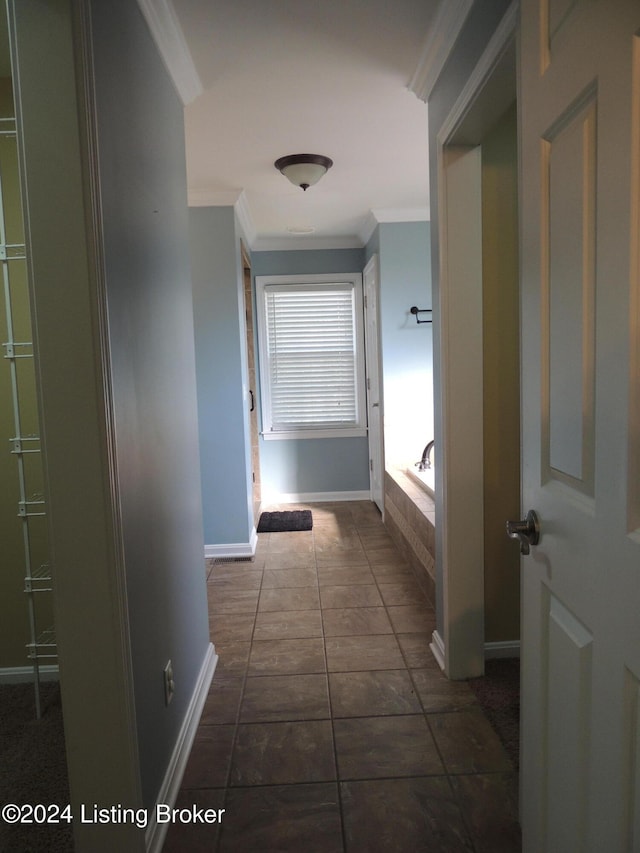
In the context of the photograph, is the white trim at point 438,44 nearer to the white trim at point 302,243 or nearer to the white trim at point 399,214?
the white trim at point 399,214

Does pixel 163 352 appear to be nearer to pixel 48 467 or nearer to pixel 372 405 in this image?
pixel 48 467

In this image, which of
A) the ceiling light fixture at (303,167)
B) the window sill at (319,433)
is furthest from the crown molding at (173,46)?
the window sill at (319,433)

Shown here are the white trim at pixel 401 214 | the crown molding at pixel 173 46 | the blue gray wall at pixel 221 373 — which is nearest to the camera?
the crown molding at pixel 173 46

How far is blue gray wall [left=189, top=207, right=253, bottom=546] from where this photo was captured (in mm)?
3646

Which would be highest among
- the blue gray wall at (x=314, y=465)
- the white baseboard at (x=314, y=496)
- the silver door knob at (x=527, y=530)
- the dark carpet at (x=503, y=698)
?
the silver door knob at (x=527, y=530)

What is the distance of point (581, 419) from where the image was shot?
88 cm

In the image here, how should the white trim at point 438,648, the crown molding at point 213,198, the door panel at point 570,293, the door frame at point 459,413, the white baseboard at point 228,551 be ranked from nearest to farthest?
the door panel at point 570,293
the door frame at point 459,413
the white trim at point 438,648
the crown molding at point 213,198
the white baseboard at point 228,551

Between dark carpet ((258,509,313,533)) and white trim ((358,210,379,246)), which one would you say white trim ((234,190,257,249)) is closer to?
white trim ((358,210,379,246))

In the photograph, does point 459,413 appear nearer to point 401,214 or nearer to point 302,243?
point 401,214

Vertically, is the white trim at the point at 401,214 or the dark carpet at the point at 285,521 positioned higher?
the white trim at the point at 401,214

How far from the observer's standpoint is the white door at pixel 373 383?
14.7 feet

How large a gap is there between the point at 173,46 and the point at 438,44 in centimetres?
94

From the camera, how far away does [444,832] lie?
145 cm

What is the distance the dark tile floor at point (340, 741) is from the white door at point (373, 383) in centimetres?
173
